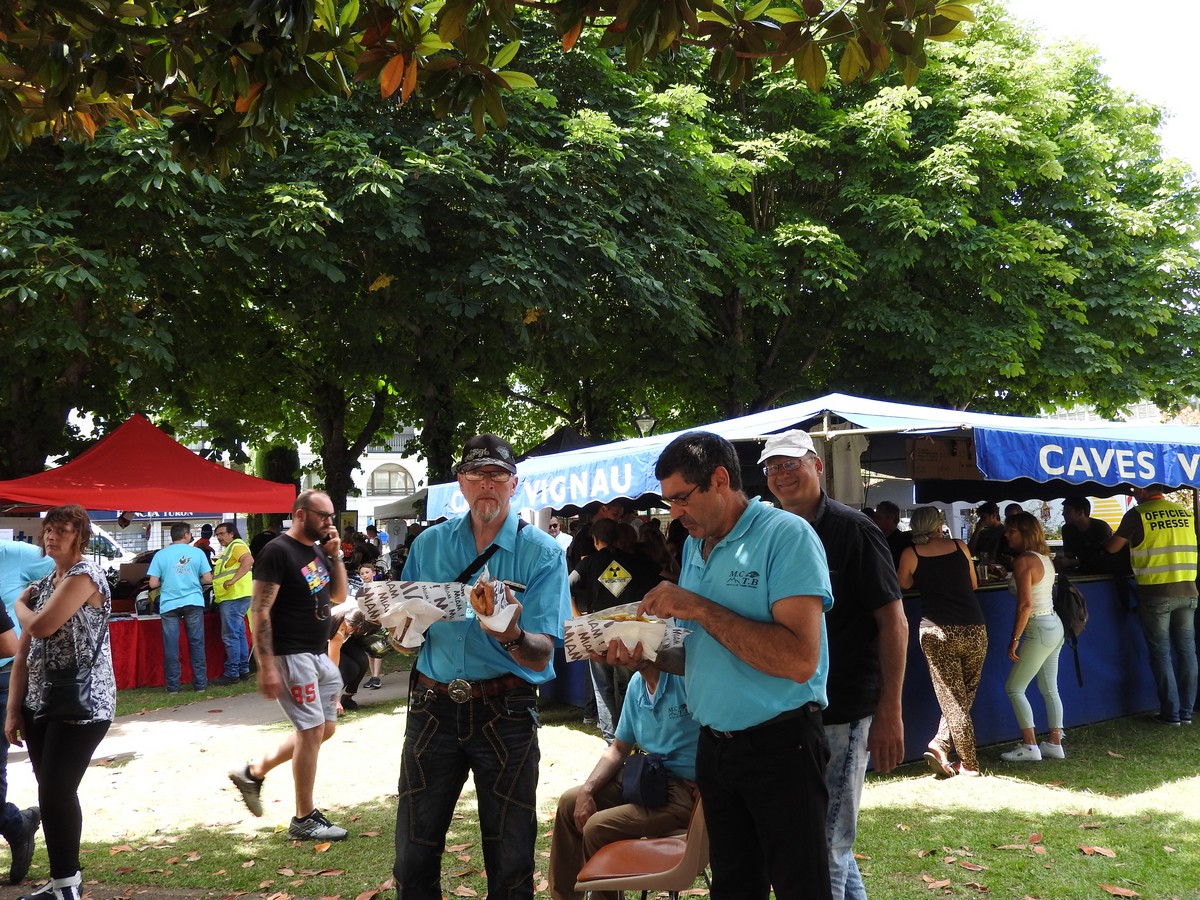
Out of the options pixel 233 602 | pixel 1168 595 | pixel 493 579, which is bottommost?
pixel 1168 595

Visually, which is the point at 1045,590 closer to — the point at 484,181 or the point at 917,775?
the point at 917,775

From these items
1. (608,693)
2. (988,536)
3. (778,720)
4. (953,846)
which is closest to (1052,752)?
(953,846)

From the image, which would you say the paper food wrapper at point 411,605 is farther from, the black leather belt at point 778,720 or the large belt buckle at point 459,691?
the black leather belt at point 778,720

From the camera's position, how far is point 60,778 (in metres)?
4.59

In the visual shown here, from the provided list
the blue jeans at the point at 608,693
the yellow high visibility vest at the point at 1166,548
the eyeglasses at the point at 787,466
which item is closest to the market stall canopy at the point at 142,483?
the blue jeans at the point at 608,693

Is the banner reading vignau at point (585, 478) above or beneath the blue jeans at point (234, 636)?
above

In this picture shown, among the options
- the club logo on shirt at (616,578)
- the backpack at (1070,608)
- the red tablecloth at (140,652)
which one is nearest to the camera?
the club logo on shirt at (616,578)

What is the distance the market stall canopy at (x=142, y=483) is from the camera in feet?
41.0

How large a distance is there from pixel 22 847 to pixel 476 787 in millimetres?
3094

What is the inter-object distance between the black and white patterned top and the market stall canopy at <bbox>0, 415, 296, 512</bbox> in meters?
8.29

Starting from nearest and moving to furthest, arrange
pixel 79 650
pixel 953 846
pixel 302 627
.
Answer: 1. pixel 79 650
2. pixel 953 846
3. pixel 302 627

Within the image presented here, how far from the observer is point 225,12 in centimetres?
387

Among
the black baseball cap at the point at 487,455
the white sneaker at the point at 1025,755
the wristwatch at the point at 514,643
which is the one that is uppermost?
the black baseball cap at the point at 487,455

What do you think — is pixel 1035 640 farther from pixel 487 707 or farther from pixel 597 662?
pixel 487 707
